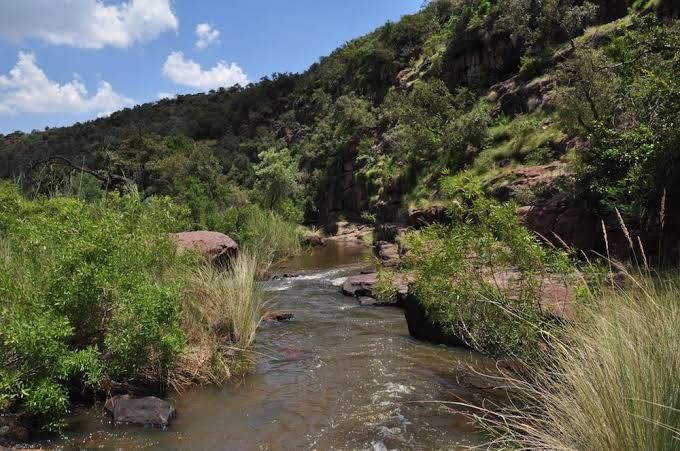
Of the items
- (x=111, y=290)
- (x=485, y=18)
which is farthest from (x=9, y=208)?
(x=485, y=18)

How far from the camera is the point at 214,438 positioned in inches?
236

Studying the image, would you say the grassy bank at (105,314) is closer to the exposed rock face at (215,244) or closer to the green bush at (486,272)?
the green bush at (486,272)

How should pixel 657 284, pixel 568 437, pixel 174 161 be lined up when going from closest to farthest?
1. pixel 568 437
2. pixel 657 284
3. pixel 174 161

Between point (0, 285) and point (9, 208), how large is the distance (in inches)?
217

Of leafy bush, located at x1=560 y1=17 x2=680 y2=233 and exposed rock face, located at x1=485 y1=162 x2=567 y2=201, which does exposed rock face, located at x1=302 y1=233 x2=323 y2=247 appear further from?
leafy bush, located at x1=560 y1=17 x2=680 y2=233

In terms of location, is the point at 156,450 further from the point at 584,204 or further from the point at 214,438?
the point at 584,204

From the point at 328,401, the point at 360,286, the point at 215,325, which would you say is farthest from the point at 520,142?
the point at 328,401

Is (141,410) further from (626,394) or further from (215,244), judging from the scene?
(215,244)

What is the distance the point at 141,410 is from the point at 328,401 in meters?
2.41

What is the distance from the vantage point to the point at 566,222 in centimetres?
1256

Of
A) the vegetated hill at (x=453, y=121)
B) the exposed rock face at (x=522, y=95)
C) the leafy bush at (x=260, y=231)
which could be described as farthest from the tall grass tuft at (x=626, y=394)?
the exposed rock face at (x=522, y=95)

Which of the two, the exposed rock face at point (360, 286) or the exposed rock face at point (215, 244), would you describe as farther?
the exposed rock face at point (360, 286)

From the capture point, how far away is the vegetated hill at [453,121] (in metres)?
11.4

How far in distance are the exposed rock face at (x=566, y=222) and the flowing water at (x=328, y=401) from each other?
4503 mm
